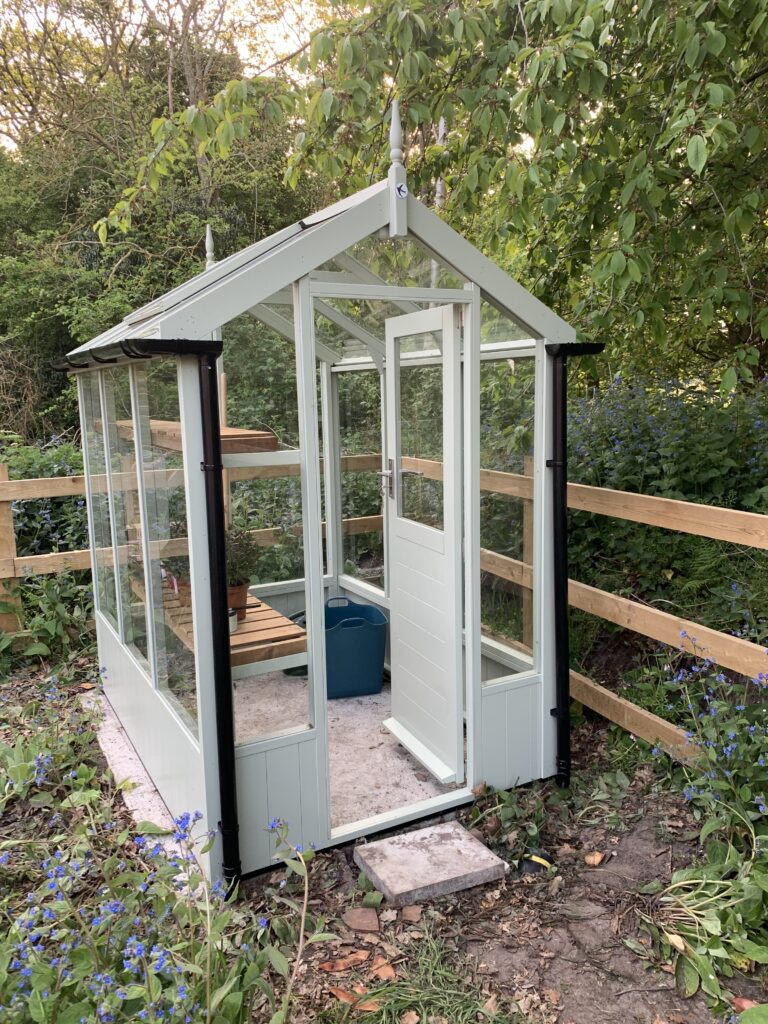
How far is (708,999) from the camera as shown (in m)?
2.48

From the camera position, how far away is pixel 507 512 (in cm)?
366

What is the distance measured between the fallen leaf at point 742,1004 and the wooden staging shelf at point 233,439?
2.48 meters

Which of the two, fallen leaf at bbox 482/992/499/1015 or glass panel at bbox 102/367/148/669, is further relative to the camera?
glass panel at bbox 102/367/148/669

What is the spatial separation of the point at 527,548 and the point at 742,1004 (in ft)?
6.38

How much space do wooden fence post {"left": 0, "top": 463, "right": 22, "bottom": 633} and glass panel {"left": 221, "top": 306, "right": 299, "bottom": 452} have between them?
296cm

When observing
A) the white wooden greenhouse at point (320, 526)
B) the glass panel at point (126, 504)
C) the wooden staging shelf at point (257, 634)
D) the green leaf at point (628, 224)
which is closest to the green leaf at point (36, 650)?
the white wooden greenhouse at point (320, 526)

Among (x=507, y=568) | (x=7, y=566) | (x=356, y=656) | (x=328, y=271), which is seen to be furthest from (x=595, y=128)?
(x=7, y=566)

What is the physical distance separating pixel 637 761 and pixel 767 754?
0.87m

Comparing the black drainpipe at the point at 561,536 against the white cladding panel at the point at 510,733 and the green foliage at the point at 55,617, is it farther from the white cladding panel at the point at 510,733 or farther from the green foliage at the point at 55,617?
the green foliage at the point at 55,617

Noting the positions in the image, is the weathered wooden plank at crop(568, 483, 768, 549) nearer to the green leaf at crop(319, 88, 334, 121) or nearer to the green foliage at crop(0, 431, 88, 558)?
the green leaf at crop(319, 88, 334, 121)

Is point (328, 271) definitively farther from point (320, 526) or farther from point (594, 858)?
point (594, 858)

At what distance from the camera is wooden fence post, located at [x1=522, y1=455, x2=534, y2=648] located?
12.1ft

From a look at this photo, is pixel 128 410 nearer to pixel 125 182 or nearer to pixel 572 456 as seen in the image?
pixel 572 456

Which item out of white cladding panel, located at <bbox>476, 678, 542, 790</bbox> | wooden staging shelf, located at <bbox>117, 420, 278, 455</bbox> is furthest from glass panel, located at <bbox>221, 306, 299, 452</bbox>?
white cladding panel, located at <bbox>476, 678, 542, 790</bbox>
